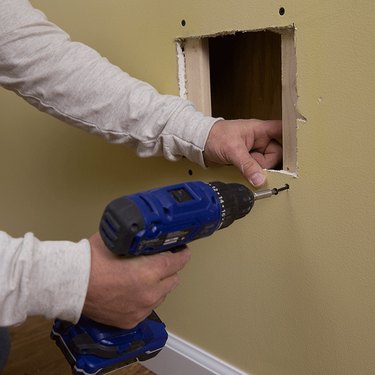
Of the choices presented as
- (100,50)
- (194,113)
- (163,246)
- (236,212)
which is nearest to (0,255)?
(163,246)

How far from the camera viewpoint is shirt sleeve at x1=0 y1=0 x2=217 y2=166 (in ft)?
3.35

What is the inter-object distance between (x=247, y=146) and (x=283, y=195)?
124mm

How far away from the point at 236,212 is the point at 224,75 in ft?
2.34

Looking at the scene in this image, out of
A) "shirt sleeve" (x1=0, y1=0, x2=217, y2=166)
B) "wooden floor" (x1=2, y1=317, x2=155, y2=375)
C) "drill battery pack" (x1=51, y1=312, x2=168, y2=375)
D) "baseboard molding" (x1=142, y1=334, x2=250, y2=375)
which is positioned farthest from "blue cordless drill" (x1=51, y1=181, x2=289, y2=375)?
"wooden floor" (x1=2, y1=317, x2=155, y2=375)

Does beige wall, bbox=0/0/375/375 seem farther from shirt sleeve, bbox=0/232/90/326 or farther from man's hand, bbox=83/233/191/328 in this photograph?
shirt sleeve, bbox=0/232/90/326

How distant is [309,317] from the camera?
1001 mm

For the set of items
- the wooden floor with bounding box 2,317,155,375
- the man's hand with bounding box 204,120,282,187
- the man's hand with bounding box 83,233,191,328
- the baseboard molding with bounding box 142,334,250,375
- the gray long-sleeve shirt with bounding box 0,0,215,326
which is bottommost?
the wooden floor with bounding box 2,317,155,375

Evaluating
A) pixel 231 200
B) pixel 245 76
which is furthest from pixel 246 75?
pixel 231 200

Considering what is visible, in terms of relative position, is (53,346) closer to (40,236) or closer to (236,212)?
(40,236)

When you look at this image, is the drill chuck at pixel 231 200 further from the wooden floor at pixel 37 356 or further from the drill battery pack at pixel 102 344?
the wooden floor at pixel 37 356

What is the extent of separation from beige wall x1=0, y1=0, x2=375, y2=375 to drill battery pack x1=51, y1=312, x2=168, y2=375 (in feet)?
1.02

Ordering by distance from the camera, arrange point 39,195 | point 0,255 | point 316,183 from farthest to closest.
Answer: point 39,195, point 316,183, point 0,255

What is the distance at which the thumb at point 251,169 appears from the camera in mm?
957

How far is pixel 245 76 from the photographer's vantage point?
1.33 metres
